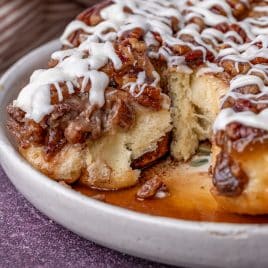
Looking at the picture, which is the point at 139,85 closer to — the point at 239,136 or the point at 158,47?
the point at 158,47

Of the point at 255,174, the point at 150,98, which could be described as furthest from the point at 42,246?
the point at 255,174

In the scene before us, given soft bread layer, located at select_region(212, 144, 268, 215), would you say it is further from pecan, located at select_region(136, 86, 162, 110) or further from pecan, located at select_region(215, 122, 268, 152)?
pecan, located at select_region(136, 86, 162, 110)

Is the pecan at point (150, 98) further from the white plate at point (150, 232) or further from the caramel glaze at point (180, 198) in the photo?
the white plate at point (150, 232)

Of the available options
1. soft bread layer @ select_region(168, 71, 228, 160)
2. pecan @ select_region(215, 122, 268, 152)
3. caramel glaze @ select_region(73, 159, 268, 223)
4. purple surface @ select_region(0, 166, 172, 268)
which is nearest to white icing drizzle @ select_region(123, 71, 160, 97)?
soft bread layer @ select_region(168, 71, 228, 160)

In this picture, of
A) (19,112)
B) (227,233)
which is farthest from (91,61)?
(227,233)

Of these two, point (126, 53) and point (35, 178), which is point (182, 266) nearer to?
point (35, 178)

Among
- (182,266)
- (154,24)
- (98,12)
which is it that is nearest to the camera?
(182,266)
